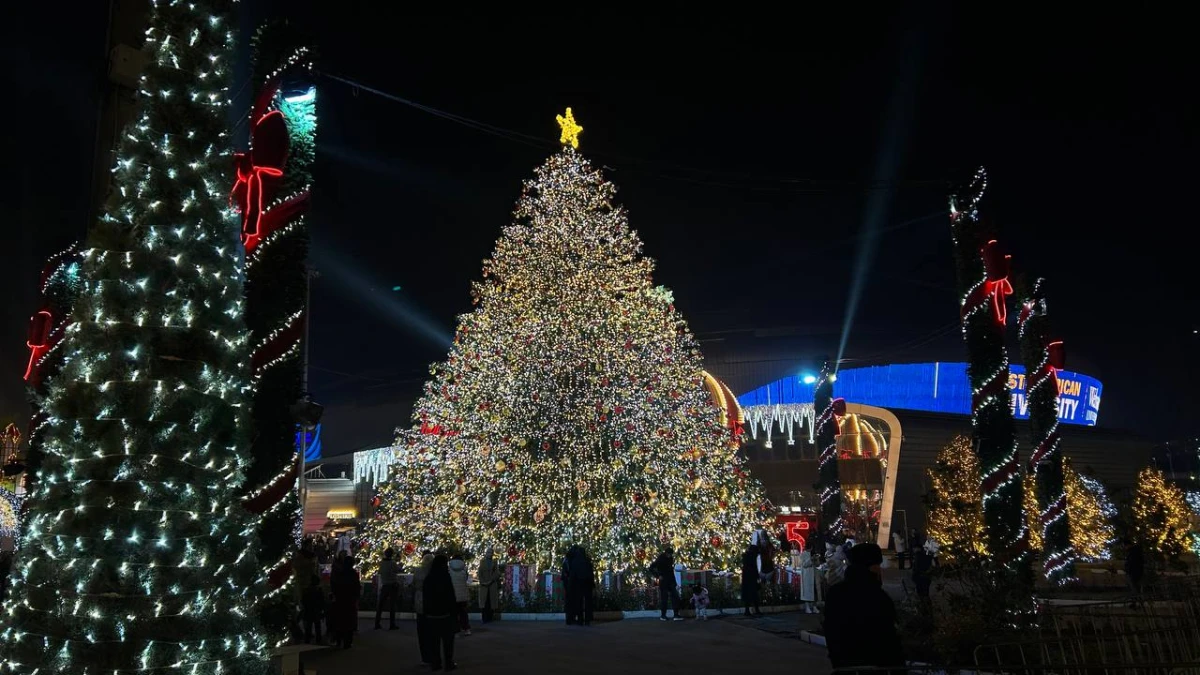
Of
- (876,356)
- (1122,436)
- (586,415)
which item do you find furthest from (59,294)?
(1122,436)

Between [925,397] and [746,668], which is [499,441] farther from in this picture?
[925,397]

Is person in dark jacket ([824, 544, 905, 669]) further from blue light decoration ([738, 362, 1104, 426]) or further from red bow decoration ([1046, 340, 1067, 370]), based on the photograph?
blue light decoration ([738, 362, 1104, 426])

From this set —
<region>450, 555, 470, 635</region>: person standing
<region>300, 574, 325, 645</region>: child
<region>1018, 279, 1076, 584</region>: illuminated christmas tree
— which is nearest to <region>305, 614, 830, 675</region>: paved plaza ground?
<region>450, 555, 470, 635</region>: person standing

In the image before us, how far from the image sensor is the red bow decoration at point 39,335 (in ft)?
48.8

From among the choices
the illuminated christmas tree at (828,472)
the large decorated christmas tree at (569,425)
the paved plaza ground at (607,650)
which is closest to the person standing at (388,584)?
the paved plaza ground at (607,650)

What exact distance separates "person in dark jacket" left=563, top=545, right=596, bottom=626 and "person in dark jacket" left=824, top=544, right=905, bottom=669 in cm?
980

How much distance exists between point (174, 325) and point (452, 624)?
238 inches

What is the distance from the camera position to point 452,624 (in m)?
10.4

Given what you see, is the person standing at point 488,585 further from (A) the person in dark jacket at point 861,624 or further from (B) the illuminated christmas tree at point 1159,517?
(B) the illuminated christmas tree at point 1159,517

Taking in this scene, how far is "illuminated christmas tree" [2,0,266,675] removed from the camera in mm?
5188

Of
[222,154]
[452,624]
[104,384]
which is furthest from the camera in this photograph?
[452,624]

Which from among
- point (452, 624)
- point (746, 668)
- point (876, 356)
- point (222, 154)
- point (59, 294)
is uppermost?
point (876, 356)

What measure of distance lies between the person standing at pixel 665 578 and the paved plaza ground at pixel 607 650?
1.45 feet

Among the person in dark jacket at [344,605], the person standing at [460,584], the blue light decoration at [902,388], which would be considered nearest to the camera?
the person in dark jacket at [344,605]
